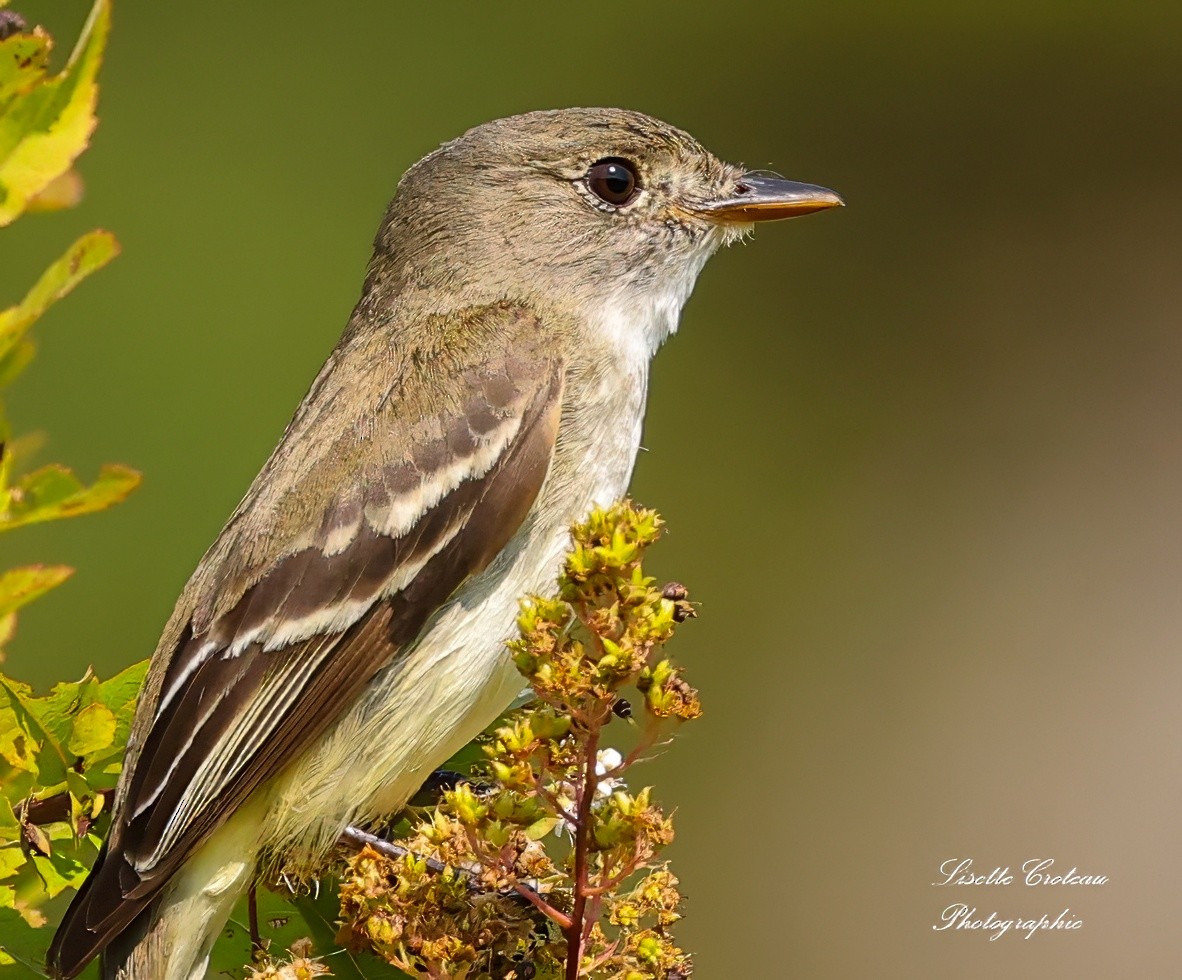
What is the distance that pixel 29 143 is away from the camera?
1.39 metres

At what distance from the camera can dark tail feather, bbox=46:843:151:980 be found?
1951mm

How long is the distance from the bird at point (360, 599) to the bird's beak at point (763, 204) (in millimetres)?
295

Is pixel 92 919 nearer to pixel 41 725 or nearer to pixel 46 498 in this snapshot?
pixel 41 725

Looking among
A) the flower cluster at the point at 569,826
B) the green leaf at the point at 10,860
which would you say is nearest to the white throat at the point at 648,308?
the flower cluster at the point at 569,826

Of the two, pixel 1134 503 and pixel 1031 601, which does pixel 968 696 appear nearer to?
pixel 1031 601

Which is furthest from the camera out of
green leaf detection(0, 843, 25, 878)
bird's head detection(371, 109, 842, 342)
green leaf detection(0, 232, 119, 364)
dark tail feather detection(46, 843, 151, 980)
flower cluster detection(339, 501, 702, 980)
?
bird's head detection(371, 109, 842, 342)

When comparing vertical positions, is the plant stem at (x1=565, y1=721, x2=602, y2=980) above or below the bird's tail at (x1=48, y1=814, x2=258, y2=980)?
above

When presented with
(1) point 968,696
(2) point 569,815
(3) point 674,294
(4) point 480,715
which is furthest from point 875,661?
(2) point 569,815

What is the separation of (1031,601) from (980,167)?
1.74 m

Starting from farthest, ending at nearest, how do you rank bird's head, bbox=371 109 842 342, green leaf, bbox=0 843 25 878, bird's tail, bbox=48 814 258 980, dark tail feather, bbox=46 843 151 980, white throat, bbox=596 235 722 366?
bird's head, bbox=371 109 842 342 → white throat, bbox=596 235 722 366 → bird's tail, bbox=48 814 258 980 → dark tail feather, bbox=46 843 151 980 → green leaf, bbox=0 843 25 878

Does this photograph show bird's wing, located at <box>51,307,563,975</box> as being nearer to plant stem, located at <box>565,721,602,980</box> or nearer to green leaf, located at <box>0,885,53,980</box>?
green leaf, located at <box>0,885,53,980</box>

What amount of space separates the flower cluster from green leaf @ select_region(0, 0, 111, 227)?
2.02 ft

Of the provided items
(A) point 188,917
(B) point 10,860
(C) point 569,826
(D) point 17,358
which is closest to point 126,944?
(A) point 188,917

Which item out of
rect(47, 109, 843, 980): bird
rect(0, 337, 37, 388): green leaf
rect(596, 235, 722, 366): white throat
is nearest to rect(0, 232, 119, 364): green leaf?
rect(0, 337, 37, 388): green leaf
